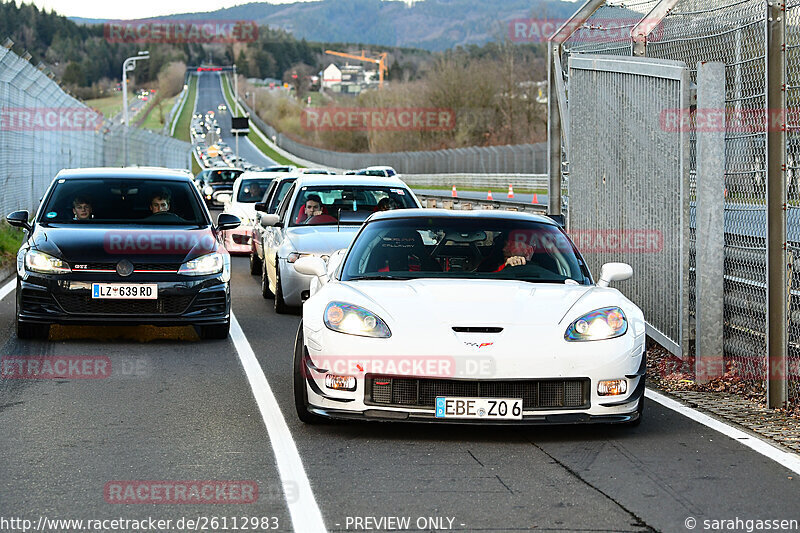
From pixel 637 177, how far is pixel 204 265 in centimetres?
375

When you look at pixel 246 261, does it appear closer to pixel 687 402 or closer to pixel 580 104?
pixel 580 104

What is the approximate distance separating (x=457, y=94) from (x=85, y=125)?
62.4m

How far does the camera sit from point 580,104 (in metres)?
13.0

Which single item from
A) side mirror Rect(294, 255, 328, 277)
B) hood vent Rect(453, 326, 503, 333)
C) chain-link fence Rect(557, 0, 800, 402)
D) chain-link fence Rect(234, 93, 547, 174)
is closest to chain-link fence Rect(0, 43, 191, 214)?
side mirror Rect(294, 255, 328, 277)

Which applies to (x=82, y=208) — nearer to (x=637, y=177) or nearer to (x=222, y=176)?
(x=637, y=177)

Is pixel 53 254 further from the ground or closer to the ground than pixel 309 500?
further from the ground

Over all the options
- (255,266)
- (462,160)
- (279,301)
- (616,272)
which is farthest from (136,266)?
(462,160)

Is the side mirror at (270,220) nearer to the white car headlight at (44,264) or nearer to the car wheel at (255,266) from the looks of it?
the white car headlight at (44,264)

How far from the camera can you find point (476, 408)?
669cm

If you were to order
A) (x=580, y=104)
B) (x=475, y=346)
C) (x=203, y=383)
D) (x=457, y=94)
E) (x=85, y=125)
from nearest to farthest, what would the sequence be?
(x=475, y=346), (x=203, y=383), (x=580, y=104), (x=85, y=125), (x=457, y=94)

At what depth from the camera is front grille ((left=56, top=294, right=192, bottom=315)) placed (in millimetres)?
10555

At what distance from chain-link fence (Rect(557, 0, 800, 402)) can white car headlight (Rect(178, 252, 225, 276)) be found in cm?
380

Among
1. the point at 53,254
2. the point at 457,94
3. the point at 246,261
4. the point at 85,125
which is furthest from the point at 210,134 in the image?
the point at 53,254

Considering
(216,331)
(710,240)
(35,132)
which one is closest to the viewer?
(710,240)
